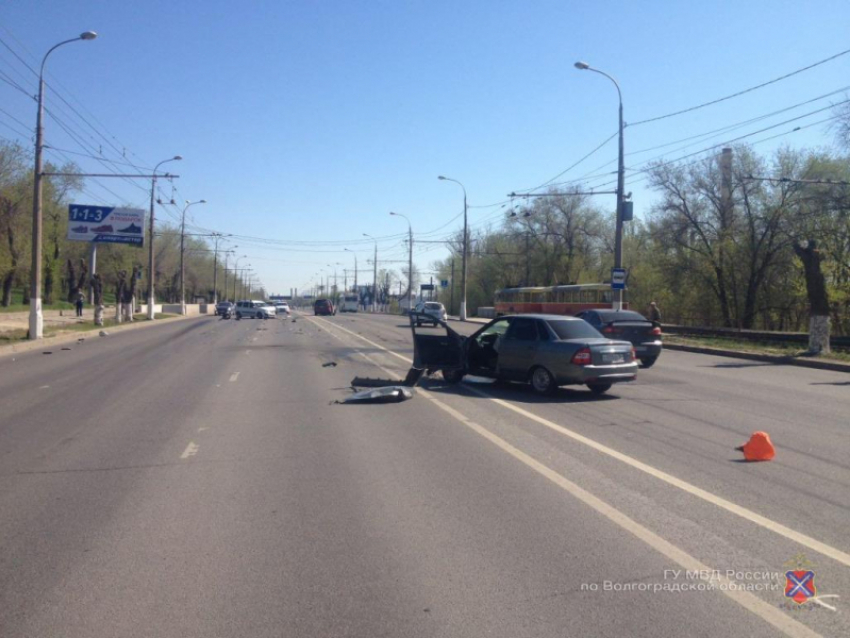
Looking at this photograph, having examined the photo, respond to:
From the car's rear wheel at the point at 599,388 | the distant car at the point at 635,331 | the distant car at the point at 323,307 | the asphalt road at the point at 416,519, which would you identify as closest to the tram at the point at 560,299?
the distant car at the point at 635,331

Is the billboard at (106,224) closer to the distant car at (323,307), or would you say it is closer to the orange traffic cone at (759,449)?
the distant car at (323,307)

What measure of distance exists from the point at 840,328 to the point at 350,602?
4084 centimetres

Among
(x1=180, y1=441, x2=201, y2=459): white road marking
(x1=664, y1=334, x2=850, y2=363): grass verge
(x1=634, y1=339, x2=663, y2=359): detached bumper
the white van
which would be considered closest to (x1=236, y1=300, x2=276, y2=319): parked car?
the white van

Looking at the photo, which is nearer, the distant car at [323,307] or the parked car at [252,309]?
the parked car at [252,309]

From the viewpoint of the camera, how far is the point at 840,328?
3956cm

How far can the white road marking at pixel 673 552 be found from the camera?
4441 mm

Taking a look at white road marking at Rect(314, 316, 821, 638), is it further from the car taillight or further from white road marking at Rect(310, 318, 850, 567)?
the car taillight

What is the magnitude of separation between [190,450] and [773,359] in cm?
1956

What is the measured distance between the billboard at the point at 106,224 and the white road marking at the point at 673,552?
46.8 meters

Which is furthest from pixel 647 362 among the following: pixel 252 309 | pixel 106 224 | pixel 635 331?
pixel 252 309

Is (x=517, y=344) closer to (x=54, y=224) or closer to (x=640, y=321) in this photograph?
(x=640, y=321)

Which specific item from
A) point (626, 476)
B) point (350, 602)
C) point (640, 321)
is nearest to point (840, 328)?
point (640, 321)

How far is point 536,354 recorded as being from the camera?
14.3 m

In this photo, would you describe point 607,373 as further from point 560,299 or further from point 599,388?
point 560,299
